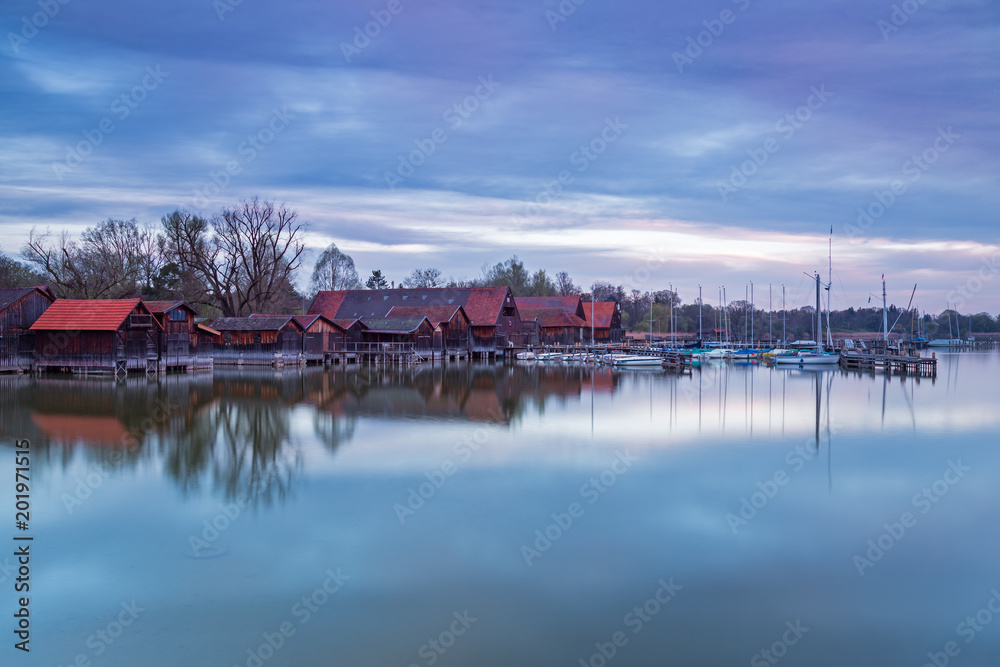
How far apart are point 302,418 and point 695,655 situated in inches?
652

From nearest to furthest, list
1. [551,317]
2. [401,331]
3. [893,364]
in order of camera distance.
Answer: [893,364] < [401,331] < [551,317]

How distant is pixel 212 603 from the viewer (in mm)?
8586

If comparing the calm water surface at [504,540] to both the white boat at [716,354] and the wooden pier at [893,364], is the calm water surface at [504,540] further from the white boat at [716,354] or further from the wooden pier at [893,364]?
the white boat at [716,354]

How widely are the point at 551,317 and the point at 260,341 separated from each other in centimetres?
2837

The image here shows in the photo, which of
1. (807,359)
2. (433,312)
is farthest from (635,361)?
(433,312)

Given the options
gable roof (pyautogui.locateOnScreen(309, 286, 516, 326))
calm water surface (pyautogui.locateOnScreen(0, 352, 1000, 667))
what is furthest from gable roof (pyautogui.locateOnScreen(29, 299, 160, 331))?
gable roof (pyautogui.locateOnScreen(309, 286, 516, 326))

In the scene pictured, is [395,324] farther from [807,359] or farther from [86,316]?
[807,359]

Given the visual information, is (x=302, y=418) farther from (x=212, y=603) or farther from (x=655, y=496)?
(x=212, y=603)

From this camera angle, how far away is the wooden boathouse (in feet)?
116

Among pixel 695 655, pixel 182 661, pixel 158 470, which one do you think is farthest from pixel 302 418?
pixel 695 655

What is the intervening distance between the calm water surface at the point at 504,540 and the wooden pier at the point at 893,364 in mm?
24519

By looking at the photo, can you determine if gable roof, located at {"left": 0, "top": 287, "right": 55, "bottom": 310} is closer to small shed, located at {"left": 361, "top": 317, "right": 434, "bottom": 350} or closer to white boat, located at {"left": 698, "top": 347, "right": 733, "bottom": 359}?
small shed, located at {"left": 361, "top": 317, "right": 434, "bottom": 350}

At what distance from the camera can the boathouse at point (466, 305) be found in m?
57.5

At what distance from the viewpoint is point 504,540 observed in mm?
10797
